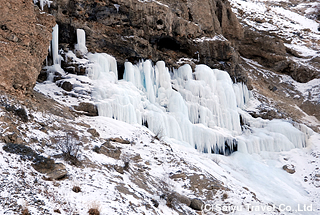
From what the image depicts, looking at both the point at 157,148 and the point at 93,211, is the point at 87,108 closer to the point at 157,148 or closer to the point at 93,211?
the point at 157,148

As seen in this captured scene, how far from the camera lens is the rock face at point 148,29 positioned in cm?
2200

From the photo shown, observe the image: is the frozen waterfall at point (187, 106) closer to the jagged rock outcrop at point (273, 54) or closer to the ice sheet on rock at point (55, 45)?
the ice sheet on rock at point (55, 45)

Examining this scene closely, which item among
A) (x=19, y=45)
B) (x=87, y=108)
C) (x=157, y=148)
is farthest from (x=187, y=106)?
(x=19, y=45)

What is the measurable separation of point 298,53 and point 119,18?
1086 inches

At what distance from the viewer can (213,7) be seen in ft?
108

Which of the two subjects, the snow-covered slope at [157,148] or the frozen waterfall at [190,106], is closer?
the snow-covered slope at [157,148]

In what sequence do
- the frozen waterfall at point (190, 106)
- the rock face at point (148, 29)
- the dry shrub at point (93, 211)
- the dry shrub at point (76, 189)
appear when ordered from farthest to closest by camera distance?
the rock face at point (148, 29) < the frozen waterfall at point (190, 106) < the dry shrub at point (76, 189) < the dry shrub at point (93, 211)

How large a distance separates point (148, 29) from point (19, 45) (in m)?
13.9

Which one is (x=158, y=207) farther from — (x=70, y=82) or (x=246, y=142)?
(x=246, y=142)

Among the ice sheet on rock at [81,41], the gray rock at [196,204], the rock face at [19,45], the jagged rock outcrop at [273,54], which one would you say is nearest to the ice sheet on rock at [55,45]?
the ice sheet on rock at [81,41]

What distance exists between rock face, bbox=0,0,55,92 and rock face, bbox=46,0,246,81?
7.18 metres

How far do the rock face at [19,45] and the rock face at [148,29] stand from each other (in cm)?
718

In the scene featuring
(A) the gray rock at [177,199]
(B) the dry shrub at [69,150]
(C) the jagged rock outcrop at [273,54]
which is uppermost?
(C) the jagged rock outcrop at [273,54]

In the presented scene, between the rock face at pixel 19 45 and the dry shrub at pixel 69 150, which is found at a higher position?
the rock face at pixel 19 45
